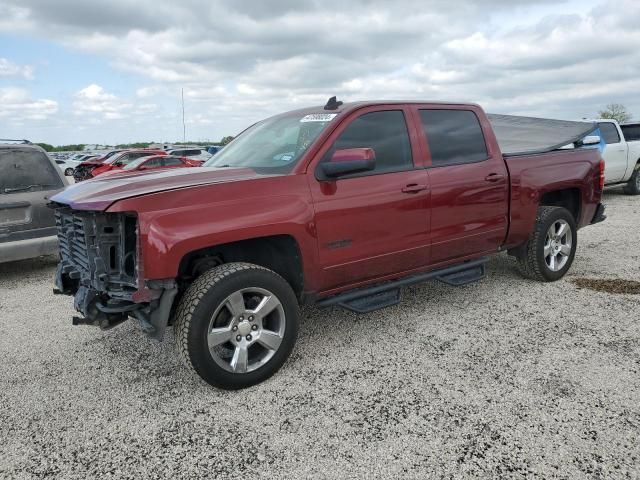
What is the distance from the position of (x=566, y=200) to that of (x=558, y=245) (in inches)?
24.2

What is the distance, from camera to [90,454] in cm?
263

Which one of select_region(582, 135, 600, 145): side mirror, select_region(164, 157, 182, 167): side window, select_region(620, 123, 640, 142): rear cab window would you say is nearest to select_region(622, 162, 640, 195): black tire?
select_region(620, 123, 640, 142): rear cab window

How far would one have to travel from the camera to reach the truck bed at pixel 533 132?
24.0 ft

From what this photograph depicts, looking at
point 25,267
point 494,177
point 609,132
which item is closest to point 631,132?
point 609,132

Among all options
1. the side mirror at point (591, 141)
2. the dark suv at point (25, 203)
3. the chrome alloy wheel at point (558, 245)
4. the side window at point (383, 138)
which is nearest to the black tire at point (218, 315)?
the side window at point (383, 138)

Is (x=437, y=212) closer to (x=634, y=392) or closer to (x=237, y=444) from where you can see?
(x=634, y=392)

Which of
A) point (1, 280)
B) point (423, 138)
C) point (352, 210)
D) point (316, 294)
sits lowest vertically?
point (1, 280)

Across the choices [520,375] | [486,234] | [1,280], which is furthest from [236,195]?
[1,280]

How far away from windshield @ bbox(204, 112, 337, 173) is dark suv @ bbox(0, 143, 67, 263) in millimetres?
2808

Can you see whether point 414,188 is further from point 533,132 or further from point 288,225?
point 533,132

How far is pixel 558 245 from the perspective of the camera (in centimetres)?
530

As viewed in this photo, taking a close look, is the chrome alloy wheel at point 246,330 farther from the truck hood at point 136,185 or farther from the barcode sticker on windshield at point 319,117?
the barcode sticker on windshield at point 319,117

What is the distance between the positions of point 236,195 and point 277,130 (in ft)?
4.07

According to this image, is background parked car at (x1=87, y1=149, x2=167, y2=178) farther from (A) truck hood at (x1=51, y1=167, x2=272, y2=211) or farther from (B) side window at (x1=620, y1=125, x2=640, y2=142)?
(A) truck hood at (x1=51, y1=167, x2=272, y2=211)
